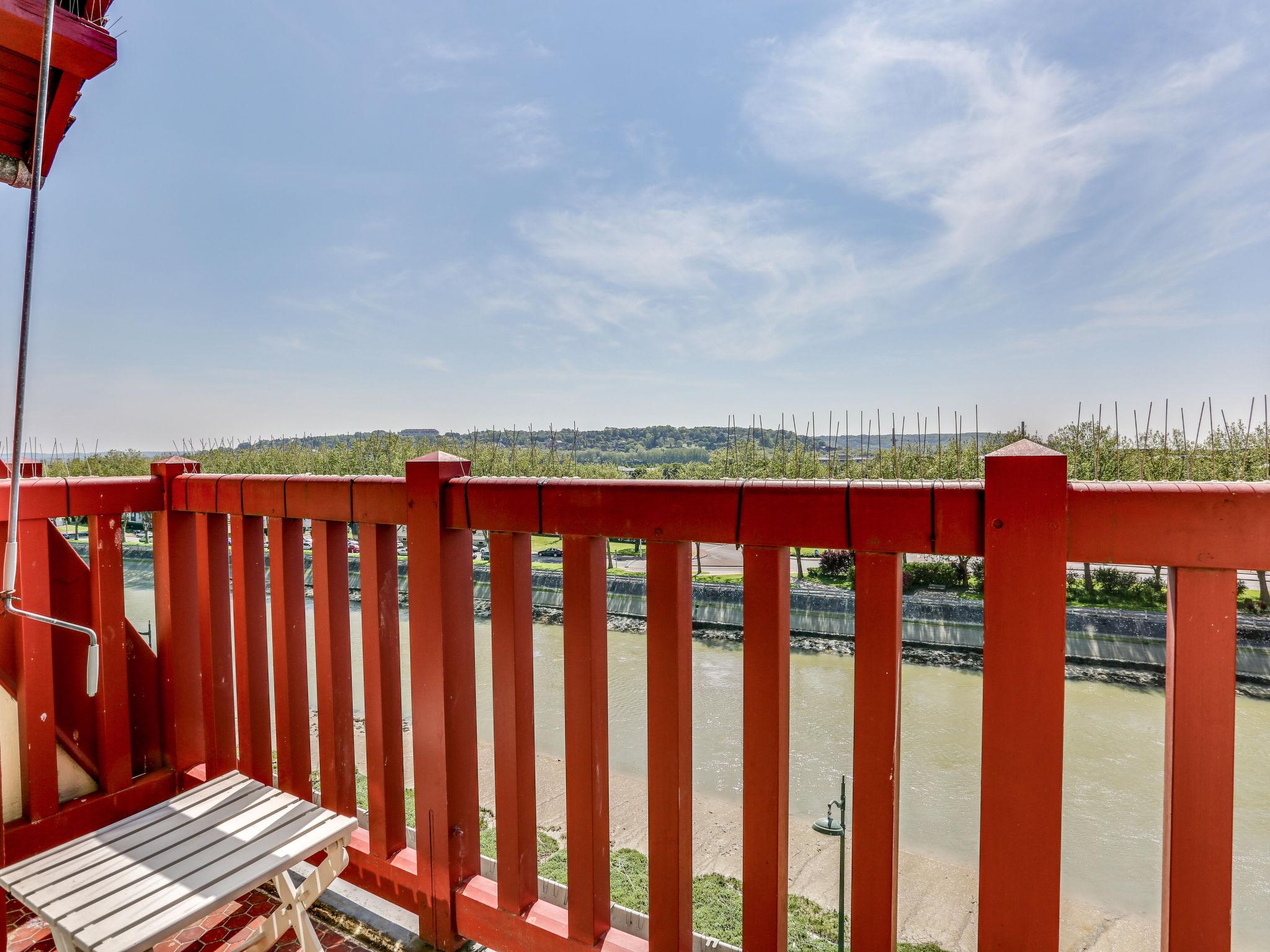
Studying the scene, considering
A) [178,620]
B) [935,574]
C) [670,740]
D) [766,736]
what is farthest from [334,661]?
[935,574]

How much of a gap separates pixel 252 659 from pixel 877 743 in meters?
1.50

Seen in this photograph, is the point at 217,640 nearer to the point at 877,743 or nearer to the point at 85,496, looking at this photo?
the point at 85,496

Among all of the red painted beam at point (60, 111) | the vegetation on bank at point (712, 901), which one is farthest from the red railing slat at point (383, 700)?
the vegetation on bank at point (712, 901)

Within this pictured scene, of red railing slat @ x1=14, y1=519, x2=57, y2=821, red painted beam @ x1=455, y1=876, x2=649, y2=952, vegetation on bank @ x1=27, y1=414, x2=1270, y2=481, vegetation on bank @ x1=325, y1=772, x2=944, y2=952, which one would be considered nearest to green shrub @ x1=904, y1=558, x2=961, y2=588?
vegetation on bank @ x1=27, y1=414, x2=1270, y2=481

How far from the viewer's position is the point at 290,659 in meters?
1.50

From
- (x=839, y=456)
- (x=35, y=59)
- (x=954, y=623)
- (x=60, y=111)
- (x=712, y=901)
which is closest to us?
(x=35, y=59)

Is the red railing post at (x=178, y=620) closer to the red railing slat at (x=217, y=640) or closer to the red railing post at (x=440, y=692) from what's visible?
the red railing slat at (x=217, y=640)

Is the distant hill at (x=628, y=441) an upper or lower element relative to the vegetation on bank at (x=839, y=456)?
upper

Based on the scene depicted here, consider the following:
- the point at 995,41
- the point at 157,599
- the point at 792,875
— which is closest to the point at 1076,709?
the point at 792,875

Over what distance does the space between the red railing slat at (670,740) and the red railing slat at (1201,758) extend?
605 millimetres

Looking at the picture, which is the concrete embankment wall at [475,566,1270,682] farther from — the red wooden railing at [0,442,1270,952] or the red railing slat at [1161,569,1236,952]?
the red railing slat at [1161,569,1236,952]

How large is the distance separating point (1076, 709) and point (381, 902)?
1602 cm

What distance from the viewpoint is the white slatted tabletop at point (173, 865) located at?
959mm

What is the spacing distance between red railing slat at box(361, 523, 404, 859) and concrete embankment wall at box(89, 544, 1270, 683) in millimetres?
11597
